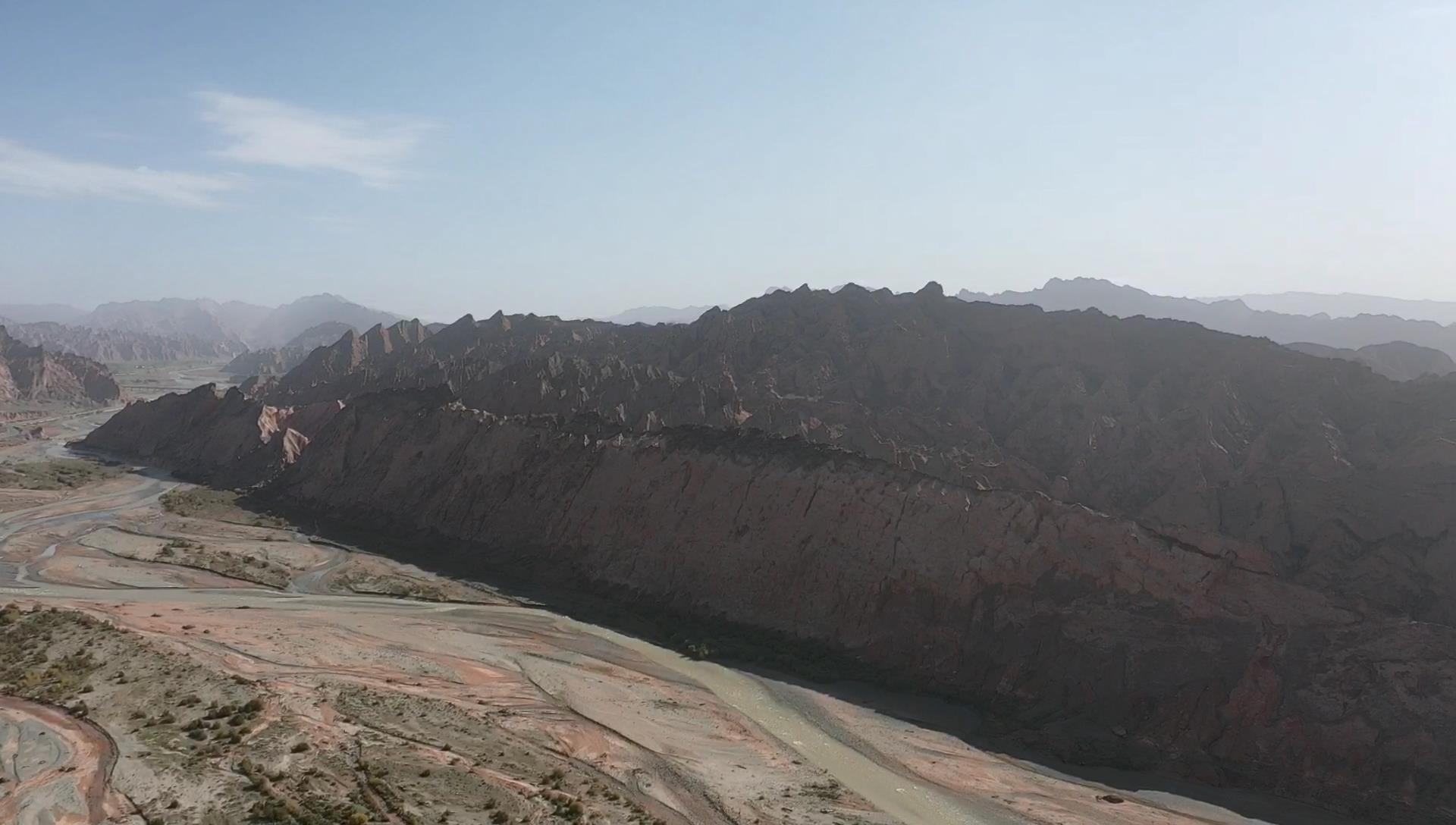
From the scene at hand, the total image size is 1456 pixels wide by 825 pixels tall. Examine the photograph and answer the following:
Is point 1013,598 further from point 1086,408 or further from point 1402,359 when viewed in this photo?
point 1402,359

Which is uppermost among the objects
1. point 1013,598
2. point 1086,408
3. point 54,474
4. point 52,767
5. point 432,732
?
point 1086,408

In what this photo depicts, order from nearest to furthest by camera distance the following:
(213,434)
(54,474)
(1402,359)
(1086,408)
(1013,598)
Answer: (1013,598) → (1086,408) → (54,474) → (1402,359) → (213,434)

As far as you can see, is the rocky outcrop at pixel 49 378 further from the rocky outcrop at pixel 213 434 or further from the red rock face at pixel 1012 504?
the red rock face at pixel 1012 504

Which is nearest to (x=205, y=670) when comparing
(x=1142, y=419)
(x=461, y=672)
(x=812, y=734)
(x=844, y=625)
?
(x=461, y=672)

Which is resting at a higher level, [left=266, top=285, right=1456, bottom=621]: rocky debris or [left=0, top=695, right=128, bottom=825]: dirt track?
[left=266, top=285, right=1456, bottom=621]: rocky debris

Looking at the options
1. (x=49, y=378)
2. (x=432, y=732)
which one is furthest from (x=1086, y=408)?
(x=49, y=378)

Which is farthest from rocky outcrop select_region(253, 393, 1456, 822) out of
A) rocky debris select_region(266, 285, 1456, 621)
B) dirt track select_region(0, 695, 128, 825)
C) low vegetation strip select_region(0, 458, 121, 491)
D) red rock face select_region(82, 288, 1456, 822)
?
low vegetation strip select_region(0, 458, 121, 491)

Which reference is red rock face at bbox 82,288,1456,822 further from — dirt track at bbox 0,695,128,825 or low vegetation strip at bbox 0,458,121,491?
dirt track at bbox 0,695,128,825
